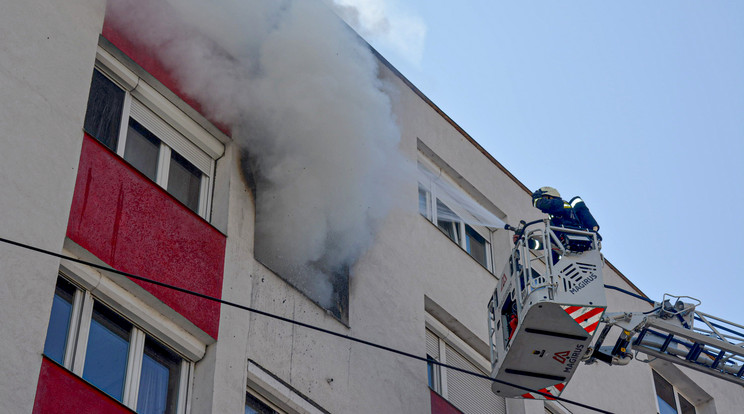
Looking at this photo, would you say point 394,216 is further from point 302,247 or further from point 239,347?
point 239,347

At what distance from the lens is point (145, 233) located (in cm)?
1035

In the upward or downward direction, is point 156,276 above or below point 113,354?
above

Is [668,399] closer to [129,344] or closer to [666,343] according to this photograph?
[666,343]

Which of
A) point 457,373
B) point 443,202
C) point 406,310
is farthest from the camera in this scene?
point 443,202

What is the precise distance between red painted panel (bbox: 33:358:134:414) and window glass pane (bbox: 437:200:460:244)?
7932mm

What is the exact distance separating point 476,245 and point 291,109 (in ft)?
16.8

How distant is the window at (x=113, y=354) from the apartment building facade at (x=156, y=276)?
0.01 m

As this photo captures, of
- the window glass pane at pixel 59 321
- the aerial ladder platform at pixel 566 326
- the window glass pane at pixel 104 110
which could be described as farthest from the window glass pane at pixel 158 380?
the aerial ladder platform at pixel 566 326

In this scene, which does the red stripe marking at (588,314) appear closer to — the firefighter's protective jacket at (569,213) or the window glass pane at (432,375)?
the firefighter's protective jacket at (569,213)

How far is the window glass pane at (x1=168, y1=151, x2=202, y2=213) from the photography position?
11.5m

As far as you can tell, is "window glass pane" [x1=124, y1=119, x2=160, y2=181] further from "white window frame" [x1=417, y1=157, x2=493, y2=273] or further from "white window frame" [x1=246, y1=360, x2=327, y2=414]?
"white window frame" [x1=417, y1=157, x2=493, y2=273]

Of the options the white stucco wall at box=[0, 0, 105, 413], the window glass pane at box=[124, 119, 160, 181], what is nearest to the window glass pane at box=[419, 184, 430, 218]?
the window glass pane at box=[124, 119, 160, 181]

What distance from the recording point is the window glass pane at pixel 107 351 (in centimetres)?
937

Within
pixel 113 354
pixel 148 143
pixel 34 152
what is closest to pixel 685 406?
pixel 148 143
